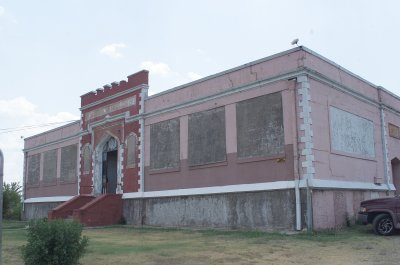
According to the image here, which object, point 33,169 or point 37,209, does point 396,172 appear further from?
point 33,169

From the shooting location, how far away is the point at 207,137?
19.8 m

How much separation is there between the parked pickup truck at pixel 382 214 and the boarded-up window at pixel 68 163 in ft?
61.3

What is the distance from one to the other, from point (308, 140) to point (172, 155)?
748 cm

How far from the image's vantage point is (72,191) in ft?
93.8

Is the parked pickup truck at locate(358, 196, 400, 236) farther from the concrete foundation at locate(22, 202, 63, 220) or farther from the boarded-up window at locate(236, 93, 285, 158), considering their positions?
the concrete foundation at locate(22, 202, 63, 220)

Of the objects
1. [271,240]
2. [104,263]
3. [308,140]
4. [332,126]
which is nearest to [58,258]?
[104,263]

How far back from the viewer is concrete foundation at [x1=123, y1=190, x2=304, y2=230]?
16344 mm

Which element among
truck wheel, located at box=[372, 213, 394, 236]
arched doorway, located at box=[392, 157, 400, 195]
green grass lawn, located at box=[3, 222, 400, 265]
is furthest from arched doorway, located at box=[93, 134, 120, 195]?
truck wheel, located at box=[372, 213, 394, 236]

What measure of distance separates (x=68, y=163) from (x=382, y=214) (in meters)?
20.4

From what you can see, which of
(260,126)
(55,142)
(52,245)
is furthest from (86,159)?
(52,245)

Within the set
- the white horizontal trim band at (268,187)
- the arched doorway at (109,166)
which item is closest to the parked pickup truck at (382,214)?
the white horizontal trim band at (268,187)

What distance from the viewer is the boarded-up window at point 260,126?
56.0 feet

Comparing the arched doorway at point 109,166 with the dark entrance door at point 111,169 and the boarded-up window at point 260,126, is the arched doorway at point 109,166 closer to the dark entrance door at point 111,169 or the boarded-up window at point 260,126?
the dark entrance door at point 111,169

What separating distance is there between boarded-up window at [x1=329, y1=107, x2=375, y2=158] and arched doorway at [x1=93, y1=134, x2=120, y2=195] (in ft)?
42.8
